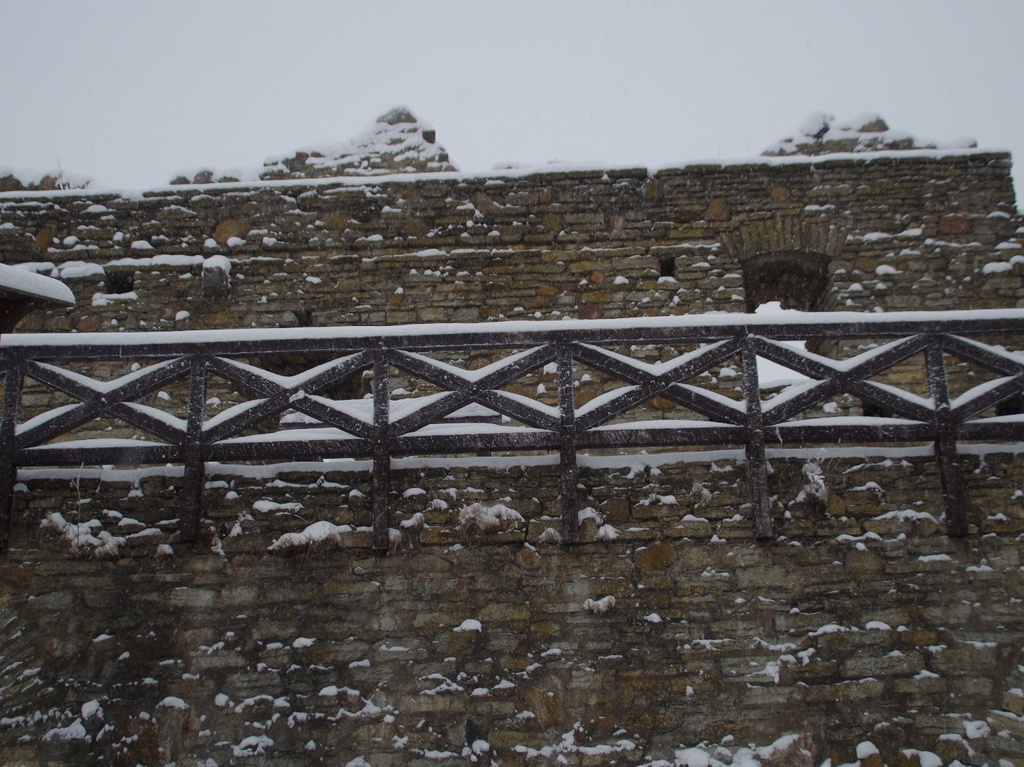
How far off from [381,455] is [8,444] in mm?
2235

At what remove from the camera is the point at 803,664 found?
11.4 ft

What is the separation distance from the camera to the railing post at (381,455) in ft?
12.1

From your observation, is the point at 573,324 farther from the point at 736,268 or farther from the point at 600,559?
the point at 736,268

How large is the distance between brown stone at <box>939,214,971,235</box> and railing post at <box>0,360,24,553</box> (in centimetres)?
762

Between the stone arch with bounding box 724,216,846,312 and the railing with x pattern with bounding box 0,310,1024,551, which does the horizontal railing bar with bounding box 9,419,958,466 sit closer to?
the railing with x pattern with bounding box 0,310,1024,551

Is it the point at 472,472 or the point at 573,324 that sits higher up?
the point at 573,324

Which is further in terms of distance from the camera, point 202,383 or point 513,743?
point 202,383

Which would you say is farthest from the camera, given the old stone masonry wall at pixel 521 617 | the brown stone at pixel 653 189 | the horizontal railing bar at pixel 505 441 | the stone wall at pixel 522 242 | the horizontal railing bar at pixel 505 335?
the brown stone at pixel 653 189

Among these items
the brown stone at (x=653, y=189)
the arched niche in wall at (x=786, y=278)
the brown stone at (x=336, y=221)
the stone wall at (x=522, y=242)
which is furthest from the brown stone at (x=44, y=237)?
the arched niche in wall at (x=786, y=278)

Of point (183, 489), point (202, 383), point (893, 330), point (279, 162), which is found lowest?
point (183, 489)

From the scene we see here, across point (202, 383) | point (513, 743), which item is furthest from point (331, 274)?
point (513, 743)

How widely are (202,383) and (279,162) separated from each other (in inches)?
160

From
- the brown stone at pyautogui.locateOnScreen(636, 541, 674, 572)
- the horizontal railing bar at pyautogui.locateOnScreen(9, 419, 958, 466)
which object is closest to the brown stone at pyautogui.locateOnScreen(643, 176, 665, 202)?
the horizontal railing bar at pyautogui.locateOnScreen(9, 419, 958, 466)

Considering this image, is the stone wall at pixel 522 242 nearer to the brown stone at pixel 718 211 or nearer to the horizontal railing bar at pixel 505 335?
the brown stone at pixel 718 211
